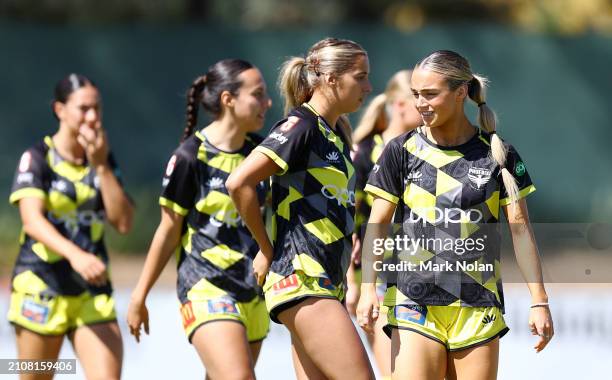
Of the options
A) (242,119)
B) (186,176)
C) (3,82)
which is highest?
(3,82)

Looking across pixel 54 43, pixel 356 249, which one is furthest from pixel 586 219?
pixel 356 249

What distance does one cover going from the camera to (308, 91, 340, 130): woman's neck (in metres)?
4.86

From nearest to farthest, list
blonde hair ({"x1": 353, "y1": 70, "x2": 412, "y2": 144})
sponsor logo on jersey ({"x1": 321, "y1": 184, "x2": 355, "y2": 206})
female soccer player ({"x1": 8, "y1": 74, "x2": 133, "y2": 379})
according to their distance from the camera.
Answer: sponsor logo on jersey ({"x1": 321, "y1": 184, "x2": 355, "y2": 206})
female soccer player ({"x1": 8, "y1": 74, "x2": 133, "y2": 379})
blonde hair ({"x1": 353, "y1": 70, "x2": 412, "y2": 144})

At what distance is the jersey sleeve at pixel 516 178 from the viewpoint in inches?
176

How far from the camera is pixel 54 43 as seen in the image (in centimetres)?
1453

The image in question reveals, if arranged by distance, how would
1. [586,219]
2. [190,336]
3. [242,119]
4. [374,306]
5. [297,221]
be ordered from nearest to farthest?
1. [374,306]
2. [297,221]
3. [190,336]
4. [242,119]
5. [586,219]

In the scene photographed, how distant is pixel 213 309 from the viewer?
209 inches

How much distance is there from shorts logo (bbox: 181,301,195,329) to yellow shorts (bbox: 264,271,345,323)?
2.62 feet

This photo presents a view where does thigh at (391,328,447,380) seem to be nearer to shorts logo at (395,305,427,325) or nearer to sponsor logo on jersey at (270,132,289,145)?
shorts logo at (395,305,427,325)

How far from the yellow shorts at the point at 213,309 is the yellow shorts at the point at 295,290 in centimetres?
70

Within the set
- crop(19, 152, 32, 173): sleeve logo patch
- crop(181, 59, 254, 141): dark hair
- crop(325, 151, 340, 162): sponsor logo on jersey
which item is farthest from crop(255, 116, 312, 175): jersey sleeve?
crop(19, 152, 32, 173): sleeve logo patch

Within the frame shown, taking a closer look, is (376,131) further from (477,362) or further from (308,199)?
(477,362)

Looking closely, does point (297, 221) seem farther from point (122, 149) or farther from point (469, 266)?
point (122, 149)

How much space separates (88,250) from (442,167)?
2.30 m
